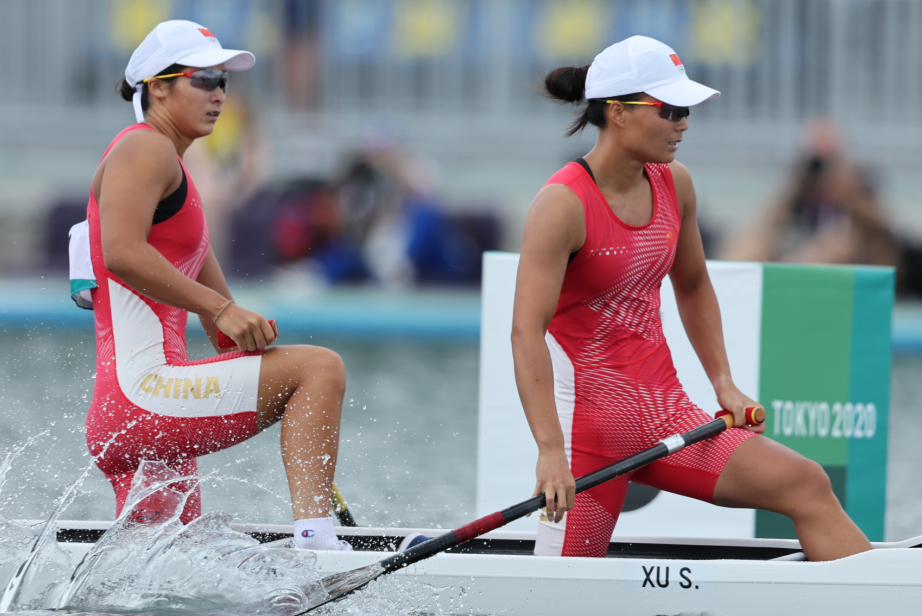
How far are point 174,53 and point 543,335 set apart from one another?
4.33 feet

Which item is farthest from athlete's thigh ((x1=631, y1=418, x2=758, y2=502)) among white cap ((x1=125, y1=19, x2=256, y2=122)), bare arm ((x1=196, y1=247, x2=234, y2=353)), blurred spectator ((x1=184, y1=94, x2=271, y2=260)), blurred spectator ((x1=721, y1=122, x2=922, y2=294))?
blurred spectator ((x1=184, y1=94, x2=271, y2=260))

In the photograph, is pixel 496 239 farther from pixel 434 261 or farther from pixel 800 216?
pixel 800 216

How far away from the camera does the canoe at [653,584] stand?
10.8 feet

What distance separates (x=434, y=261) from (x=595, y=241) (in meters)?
8.89

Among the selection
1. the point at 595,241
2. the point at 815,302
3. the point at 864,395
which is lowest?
the point at 864,395

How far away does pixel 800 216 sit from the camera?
36.2ft

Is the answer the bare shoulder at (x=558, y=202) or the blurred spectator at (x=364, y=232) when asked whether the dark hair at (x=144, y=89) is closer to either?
the bare shoulder at (x=558, y=202)

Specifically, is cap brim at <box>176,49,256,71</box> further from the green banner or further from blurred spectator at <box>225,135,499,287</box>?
blurred spectator at <box>225,135,499,287</box>

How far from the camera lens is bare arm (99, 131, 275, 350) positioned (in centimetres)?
329

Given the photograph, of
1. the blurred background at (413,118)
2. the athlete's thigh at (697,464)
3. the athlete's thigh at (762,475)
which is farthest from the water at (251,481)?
the blurred background at (413,118)

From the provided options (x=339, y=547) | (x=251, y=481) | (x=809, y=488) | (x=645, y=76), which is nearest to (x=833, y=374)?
(x=809, y=488)

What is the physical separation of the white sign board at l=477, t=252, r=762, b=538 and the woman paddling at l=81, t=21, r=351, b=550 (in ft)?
5.04

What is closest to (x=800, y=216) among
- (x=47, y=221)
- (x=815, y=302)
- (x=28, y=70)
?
(x=815, y=302)

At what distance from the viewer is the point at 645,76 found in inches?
133
